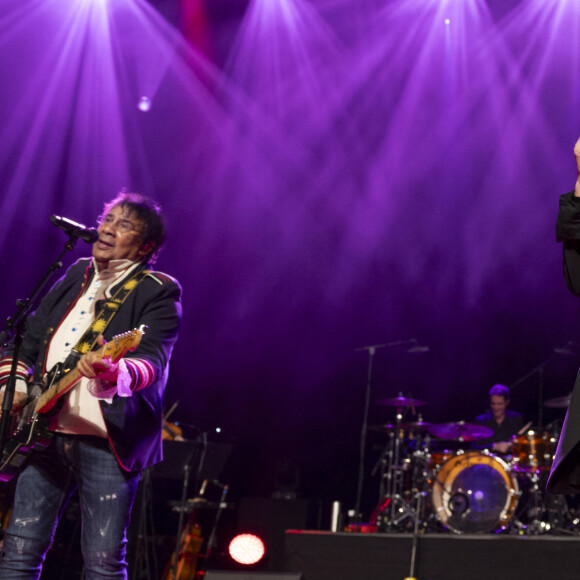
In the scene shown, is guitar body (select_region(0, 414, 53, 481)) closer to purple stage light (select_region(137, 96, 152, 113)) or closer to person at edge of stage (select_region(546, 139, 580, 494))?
person at edge of stage (select_region(546, 139, 580, 494))

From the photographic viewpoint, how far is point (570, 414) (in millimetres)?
1754

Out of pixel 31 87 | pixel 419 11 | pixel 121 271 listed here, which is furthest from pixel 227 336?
pixel 121 271

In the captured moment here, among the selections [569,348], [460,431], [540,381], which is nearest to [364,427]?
[460,431]

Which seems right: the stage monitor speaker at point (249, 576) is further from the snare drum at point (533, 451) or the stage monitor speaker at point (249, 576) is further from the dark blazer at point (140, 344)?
the snare drum at point (533, 451)

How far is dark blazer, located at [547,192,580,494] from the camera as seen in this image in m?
1.73

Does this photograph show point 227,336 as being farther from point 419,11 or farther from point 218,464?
point 419,11

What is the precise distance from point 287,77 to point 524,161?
105 inches

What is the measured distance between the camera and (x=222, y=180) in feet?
26.4

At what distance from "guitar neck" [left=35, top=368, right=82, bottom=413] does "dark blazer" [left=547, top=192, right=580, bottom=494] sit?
165 cm

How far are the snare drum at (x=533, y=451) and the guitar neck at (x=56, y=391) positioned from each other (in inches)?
231

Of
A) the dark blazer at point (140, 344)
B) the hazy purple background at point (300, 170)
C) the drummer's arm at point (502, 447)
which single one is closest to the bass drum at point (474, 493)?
the drummer's arm at point (502, 447)

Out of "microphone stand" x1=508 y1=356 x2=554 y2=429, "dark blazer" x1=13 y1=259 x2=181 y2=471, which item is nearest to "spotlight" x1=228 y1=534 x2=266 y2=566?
"dark blazer" x1=13 y1=259 x2=181 y2=471

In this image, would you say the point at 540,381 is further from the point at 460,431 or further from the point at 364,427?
the point at 364,427

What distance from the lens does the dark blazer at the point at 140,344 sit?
8.95 feet
